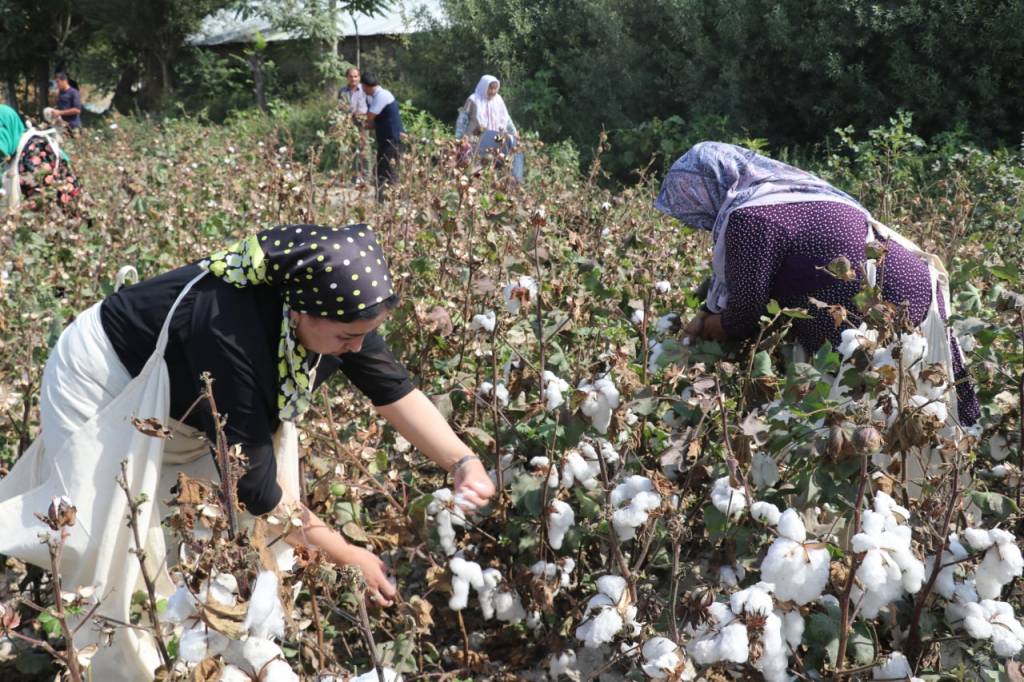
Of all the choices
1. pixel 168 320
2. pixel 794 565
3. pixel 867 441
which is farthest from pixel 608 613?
pixel 168 320

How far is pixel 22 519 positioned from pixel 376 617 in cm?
81

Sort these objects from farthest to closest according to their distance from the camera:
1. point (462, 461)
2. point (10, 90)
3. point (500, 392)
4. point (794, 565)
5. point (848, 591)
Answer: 1. point (10, 90)
2. point (500, 392)
3. point (462, 461)
4. point (848, 591)
5. point (794, 565)

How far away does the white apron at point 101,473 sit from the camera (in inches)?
81.7

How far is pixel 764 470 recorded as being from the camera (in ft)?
5.91

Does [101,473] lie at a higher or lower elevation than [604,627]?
lower

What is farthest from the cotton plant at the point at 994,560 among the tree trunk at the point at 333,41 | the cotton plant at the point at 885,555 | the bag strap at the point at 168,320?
the tree trunk at the point at 333,41

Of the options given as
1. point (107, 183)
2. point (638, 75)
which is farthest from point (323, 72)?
point (107, 183)

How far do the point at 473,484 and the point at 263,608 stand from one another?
1054mm

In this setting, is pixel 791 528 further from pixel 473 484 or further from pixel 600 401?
pixel 473 484

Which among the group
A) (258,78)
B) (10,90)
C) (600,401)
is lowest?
(10,90)

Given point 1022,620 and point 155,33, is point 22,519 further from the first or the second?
point 155,33

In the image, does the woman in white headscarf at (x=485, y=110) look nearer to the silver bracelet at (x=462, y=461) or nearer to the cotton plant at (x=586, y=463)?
the silver bracelet at (x=462, y=461)

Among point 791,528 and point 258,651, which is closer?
point 258,651

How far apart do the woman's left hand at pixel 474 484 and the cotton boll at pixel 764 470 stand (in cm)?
63
